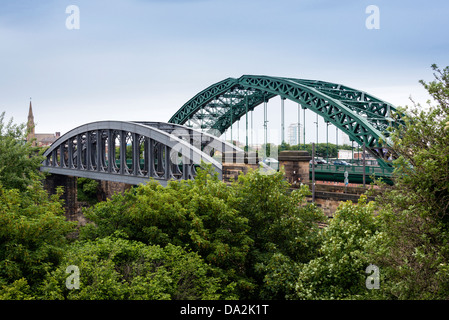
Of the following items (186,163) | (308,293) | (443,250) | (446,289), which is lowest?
(308,293)

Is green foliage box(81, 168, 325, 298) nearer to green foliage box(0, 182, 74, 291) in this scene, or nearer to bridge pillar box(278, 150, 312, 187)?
green foliage box(0, 182, 74, 291)

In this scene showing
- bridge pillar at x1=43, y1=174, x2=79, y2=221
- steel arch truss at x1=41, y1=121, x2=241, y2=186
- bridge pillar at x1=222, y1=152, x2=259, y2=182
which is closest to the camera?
bridge pillar at x1=222, y1=152, x2=259, y2=182

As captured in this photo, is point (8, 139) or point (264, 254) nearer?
point (264, 254)

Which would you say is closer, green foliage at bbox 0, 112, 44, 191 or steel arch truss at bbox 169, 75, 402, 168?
green foliage at bbox 0, 112, 44, 191

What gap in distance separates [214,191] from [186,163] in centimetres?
1117

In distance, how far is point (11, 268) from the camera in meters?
10.2

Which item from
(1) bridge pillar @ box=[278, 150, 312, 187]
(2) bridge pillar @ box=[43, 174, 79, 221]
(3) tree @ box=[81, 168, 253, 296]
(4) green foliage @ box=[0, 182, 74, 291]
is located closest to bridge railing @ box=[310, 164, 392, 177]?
(1) bridge pillar @ box=[278, 150, 312, 187]

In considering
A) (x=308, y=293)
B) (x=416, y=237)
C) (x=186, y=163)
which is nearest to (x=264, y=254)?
(x=308, y=293)

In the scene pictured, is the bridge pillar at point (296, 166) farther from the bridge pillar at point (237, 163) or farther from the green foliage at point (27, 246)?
the green foliage at point (27, 246)

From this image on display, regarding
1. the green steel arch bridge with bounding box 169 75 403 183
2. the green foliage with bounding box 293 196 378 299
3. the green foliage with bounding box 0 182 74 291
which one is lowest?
the green foliage with bounding box 293 196 378 299

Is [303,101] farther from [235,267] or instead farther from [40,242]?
[40,242]

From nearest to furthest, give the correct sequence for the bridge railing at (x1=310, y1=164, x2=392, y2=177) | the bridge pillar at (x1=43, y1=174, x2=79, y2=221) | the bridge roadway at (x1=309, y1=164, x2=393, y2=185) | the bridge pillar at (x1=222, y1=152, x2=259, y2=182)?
the bridge pillar at (x1=222, y1=152, x2=259, y2=182) < the bridge railing at (x1=310, y1=164, x2=392, y2=177) < the bridge roadway at (x1=309, y1=164, x2=393, y2=185) < the bridge pillar at (x1=43, y1=174, x2=79, y2=221)

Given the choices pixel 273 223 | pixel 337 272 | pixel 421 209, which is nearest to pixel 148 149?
pixel 273 223

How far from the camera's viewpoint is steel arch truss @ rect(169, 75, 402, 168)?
40875 millimetres
